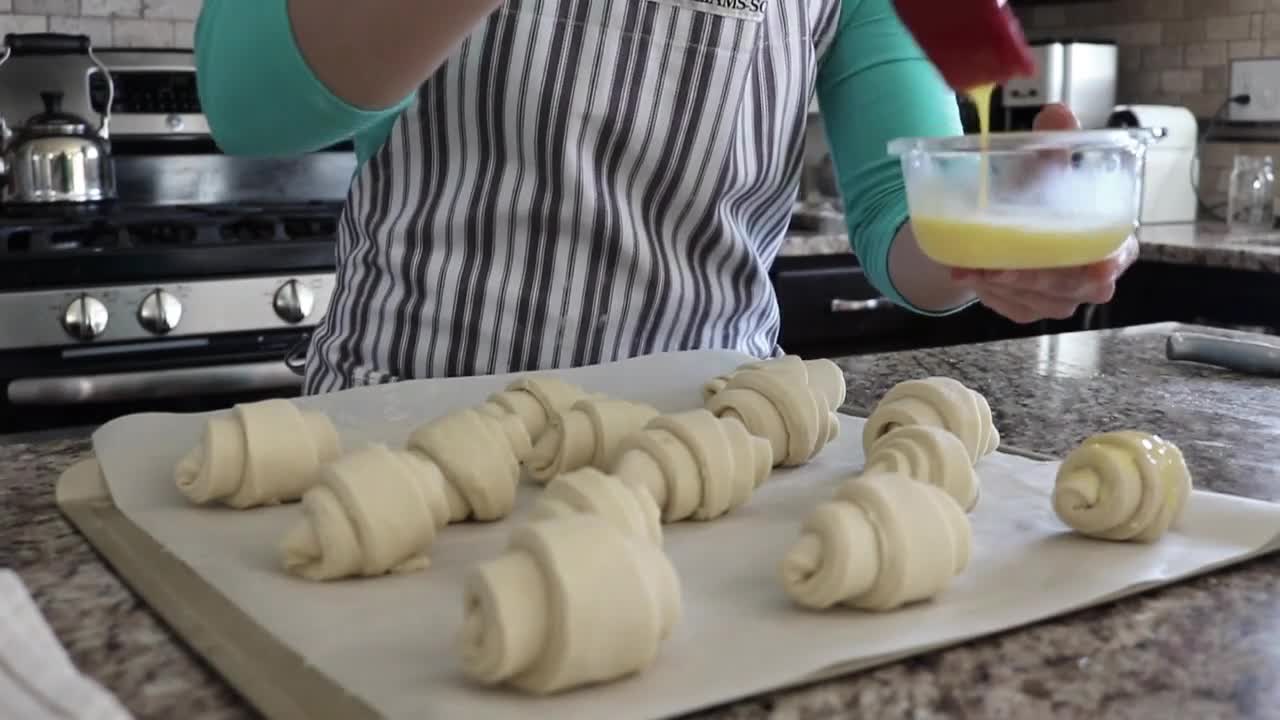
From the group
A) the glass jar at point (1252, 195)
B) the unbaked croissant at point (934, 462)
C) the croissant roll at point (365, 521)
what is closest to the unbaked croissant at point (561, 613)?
the croissant roll at point (365, 521)

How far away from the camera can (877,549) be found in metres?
0.73

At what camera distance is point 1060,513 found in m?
0.87

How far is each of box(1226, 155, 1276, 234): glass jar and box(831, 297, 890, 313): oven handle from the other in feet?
2.55

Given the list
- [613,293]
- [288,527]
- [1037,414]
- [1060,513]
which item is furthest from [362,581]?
[1037,414]

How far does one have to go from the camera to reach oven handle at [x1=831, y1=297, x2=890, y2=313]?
271cm

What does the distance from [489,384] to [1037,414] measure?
0.49 m

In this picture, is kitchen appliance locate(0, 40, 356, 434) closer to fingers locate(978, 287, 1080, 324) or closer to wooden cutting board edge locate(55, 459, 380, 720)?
wooden cutting board edge locate(55, 459, 380, 720)

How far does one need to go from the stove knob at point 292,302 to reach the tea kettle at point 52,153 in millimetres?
538

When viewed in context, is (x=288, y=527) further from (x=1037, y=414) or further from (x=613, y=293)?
(x=1037, y=414)

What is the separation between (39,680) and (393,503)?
0.24 m

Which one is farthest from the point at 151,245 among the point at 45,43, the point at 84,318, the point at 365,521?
the point at 365,521

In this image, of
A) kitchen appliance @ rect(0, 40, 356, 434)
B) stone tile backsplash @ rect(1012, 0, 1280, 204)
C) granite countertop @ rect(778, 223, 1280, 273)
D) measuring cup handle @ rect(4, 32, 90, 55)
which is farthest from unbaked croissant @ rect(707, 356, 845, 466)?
stone tile backsplash @ rect(1012, 0, 1280, 204)

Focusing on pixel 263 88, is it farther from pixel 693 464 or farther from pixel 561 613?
pixel 561 613

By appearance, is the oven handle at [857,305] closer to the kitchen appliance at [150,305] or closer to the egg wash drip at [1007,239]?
the kitchen appliance at [150,305]
